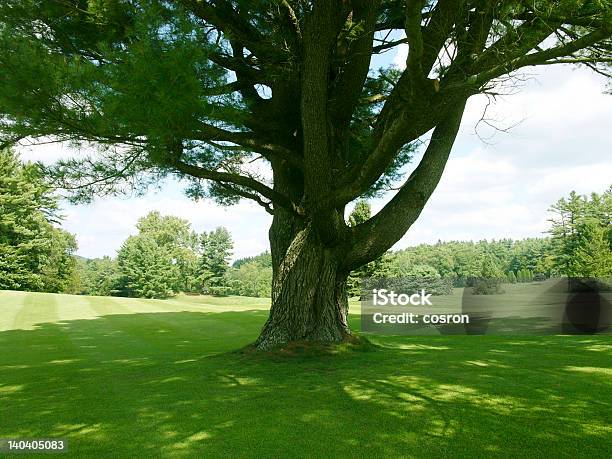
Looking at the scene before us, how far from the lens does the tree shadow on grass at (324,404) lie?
338 cm

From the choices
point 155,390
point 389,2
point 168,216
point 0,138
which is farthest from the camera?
point 168,216

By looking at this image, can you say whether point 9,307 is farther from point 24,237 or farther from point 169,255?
point 169,255

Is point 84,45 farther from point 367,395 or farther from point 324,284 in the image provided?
point 367,395

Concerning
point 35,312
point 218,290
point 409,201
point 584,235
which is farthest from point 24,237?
point 584,235

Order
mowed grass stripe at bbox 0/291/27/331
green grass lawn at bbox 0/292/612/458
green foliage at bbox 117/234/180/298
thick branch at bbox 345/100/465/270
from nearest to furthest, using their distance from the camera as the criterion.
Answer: green grass lawn at bbox 0/292/612/458, thick branch at bbox 345/100/465/270, mowed grass stripe at bbox 0/291/27/331, green foliage at bbox 117/234/180/298

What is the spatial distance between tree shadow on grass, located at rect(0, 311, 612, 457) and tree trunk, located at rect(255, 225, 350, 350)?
461mm

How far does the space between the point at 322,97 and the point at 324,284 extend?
2.57 m

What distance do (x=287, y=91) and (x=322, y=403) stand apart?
4505 millimetres

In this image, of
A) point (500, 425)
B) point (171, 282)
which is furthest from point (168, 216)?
point (500, 425)

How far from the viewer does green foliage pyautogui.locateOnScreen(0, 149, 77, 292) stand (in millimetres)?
32469

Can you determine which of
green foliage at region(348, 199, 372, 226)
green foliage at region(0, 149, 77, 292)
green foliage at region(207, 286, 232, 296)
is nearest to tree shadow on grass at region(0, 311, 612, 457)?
green foliage at region(348, 199, 372, 226)

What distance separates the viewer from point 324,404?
14.5 ft

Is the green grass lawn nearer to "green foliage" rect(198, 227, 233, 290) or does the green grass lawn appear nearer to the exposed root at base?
the exposed root at base

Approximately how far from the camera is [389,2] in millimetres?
6855
